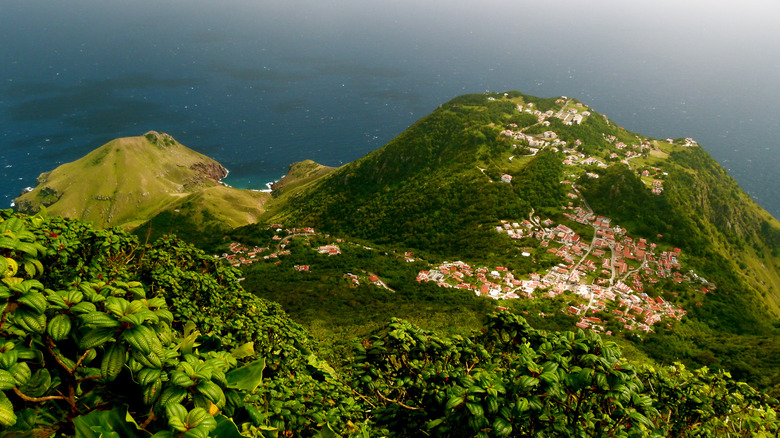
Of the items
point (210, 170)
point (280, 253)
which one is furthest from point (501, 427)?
point (210, 170)

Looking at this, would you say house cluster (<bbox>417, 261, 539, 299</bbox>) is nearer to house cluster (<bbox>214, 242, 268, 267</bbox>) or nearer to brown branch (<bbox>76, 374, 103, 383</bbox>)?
house cluster (<bbox>214, 242, 268, 267</bbox>)

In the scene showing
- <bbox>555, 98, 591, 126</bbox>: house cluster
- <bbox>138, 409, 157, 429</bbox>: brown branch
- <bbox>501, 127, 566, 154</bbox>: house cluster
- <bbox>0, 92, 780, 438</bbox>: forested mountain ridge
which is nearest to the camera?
<bbox>138, 409, 157, 429</bbox>: brown branch

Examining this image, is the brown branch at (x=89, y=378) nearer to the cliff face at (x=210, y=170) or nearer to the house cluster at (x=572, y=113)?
the house cluster at (x=572, y=113)

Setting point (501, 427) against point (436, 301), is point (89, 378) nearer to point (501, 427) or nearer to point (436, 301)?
point (501, 427)

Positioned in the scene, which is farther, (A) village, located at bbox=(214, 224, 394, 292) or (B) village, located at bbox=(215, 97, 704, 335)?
(A) village, located at bbox=(214, 224, 394, 292)

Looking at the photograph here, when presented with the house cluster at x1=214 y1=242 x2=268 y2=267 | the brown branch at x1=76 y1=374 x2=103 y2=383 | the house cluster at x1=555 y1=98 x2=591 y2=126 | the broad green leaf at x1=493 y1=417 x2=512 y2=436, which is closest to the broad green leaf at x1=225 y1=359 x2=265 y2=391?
the brown branch at x1=76 y1=374 x2=103 y2=383

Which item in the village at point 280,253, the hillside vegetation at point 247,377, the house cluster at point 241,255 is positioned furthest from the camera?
the house cluster at point 241,255

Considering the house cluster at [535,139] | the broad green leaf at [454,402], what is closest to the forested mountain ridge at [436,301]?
the broad green leaf at [454,402]

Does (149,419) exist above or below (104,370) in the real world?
below

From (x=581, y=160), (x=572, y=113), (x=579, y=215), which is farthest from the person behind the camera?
(x=572, y=113)
